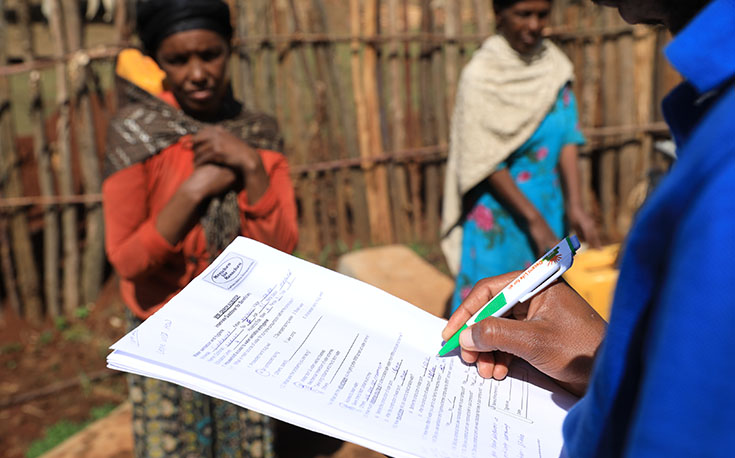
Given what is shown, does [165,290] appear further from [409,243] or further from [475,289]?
[409,243]

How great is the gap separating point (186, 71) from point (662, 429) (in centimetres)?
191

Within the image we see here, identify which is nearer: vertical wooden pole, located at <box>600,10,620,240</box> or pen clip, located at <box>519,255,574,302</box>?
pen clip, located at <box>519,255,574,302</box>

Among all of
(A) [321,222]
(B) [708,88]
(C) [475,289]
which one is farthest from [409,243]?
(B) [708,88]

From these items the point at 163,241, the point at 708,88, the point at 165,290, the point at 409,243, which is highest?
the point at 708,88

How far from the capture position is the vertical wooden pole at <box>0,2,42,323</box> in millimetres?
3889

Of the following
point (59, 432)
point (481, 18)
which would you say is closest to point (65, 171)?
point (59, 432)

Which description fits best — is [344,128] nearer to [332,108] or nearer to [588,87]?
[332,108]

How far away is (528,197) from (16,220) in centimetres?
330

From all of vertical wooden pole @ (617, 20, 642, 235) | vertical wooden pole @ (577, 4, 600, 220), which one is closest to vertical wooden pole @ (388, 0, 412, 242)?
vertical wooden pole @ (577, 4, 600, 220)

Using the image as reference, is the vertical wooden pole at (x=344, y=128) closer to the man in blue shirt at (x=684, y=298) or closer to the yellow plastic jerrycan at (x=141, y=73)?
the yellow plastic jerrycan at (x=141, y=73)

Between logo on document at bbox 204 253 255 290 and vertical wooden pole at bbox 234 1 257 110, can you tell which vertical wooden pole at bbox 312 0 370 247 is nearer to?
vertical wooden pole at bbox 234 1 257 110

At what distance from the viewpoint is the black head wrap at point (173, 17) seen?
199 cm

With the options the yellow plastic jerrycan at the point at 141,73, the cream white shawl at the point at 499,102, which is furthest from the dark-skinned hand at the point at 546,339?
the cream white shawl at the point at 499,102

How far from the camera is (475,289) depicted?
1128mm
